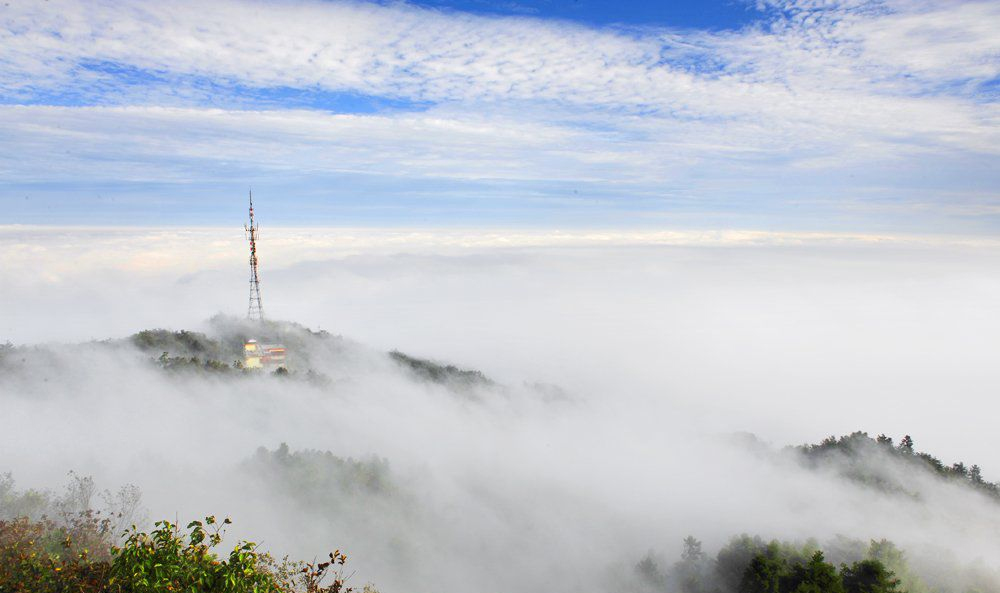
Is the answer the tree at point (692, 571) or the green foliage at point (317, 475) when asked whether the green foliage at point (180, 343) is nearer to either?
the green foliage at point (317, 475)

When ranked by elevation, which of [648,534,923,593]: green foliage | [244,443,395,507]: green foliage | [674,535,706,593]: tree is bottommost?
[244,443,395,507]: green foliage

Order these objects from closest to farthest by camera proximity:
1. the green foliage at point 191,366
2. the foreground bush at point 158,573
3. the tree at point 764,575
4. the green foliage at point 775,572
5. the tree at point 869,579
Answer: the foreground bush at point 158,573
the tree at point 869,579
the green foliage at point 775,572
the tree at point 764,575
the green foliage at point 191,366

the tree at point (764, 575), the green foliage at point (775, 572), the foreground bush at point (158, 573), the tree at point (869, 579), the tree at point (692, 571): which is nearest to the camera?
the foreground bush at point (158, 573)

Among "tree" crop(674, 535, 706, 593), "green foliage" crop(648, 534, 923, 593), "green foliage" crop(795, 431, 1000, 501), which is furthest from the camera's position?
"green foliage" crop(795, 431, 1000, 501)

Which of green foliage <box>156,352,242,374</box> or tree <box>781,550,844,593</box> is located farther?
green foliage <box>156,352,242,374</box>

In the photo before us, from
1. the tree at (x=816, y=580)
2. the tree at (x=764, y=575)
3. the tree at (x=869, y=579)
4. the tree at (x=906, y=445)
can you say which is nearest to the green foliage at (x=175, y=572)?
the tree at (x=816, y=580)

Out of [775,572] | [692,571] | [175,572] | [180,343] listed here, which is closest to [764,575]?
[775,572]

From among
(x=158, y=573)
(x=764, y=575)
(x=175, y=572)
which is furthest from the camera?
(x=764, y=575)

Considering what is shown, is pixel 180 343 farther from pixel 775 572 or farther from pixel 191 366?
pixel 775 572

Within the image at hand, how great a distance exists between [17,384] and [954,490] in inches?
Answer: 5869

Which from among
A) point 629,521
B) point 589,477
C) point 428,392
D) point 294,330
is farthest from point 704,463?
point 294,330

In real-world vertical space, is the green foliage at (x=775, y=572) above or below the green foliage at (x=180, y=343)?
above

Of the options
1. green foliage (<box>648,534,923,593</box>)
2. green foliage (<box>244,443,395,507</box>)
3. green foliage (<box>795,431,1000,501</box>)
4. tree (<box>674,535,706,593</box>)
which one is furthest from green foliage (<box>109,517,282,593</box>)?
green foliage (<box>795,431,1000,501</box>)

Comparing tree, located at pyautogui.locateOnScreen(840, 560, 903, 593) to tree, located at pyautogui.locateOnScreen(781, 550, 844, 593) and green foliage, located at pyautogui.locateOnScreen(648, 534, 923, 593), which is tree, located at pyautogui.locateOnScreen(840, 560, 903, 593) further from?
tree, located at pyautogui.locateOnScreen(781, 550, 844, 593)
